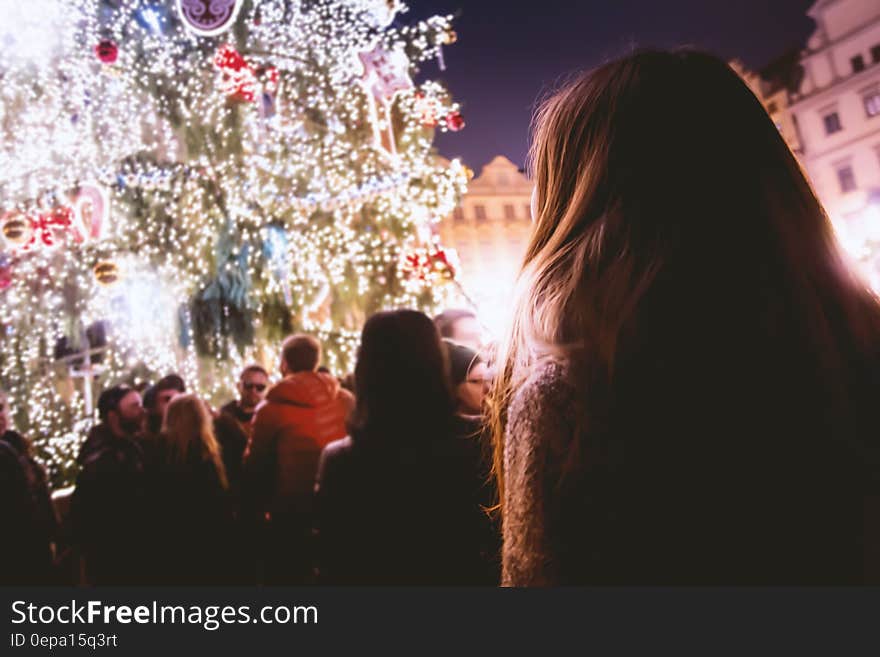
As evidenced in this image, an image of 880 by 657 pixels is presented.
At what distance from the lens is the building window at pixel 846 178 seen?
13.9 m

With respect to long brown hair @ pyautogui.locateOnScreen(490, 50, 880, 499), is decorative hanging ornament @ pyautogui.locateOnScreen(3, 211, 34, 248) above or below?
above

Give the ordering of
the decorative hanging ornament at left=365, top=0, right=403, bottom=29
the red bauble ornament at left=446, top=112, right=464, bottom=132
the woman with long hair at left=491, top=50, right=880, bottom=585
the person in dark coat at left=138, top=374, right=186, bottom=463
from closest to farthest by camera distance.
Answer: the woman with long hair at left=491, top=50, right=880, bottom=585
the person in dark coat at left=138, top=374, right=186, bottom=463
the decorative hanging ornament at left=365, top=0, right=403, bottom=29
the red bauble ornament at left=446, top=112, right=464, bottom=132

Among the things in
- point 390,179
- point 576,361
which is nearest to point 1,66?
point 390,179

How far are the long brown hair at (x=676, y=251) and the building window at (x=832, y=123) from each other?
657 inches

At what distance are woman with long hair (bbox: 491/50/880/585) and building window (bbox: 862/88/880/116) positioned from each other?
15094 millimetres

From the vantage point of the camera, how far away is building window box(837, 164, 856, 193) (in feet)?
45.6

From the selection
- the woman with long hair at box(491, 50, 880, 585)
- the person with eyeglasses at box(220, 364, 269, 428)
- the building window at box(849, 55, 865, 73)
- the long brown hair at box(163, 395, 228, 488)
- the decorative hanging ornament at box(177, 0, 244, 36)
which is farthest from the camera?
the building window at box(849, 55, 865, 73)

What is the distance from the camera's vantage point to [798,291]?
2.90 ft

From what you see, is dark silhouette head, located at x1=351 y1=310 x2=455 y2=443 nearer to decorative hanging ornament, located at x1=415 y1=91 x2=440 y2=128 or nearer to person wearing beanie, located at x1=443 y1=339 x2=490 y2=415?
person wearing beanie, located at x1=443 y1=339 x2=490 y2=415

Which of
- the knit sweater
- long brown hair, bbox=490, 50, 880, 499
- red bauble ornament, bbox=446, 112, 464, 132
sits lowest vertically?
the knit sweater

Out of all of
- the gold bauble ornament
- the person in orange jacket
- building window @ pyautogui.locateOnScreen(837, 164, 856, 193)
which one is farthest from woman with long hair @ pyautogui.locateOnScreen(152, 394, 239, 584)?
building window @ pyautogui.locateOnScreen(837, 164, 856, 193)

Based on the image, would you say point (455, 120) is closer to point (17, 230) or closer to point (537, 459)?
point (17, 230)

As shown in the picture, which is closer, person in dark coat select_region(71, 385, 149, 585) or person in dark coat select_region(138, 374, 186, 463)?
person in dark coat select_region(71, 385, 149, 585)

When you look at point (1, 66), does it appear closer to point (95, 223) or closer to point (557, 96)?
point (95, 223)
